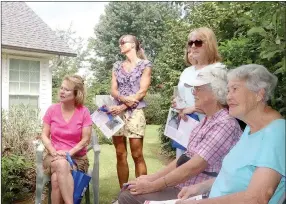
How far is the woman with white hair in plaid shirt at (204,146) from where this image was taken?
5.55 ft

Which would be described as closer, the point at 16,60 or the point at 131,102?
the point at 131,102

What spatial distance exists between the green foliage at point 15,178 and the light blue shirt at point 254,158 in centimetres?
194

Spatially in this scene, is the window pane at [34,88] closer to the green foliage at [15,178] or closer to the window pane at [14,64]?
the window pane at [14,64]

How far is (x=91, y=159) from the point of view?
2.99 meters

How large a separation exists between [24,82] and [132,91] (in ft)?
5.23

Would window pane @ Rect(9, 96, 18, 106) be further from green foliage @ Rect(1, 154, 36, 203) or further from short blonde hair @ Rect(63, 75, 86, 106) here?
short blonde hair @ Rect(63, 75, 86, 106)

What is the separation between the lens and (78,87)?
8.57ft

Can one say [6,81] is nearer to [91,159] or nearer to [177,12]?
[91,159]

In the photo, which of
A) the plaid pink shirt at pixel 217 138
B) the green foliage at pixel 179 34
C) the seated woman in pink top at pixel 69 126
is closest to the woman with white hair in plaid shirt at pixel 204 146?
the plaid pink shirt at pixel 217 138

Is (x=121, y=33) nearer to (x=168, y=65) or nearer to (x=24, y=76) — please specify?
(x=168, y=65)

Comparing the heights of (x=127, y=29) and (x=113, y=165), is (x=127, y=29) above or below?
above

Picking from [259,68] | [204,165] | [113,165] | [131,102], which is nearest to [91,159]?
[113,165]

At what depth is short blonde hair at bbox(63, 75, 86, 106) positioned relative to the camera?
8.58ft

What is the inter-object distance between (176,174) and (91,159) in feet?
4.37
